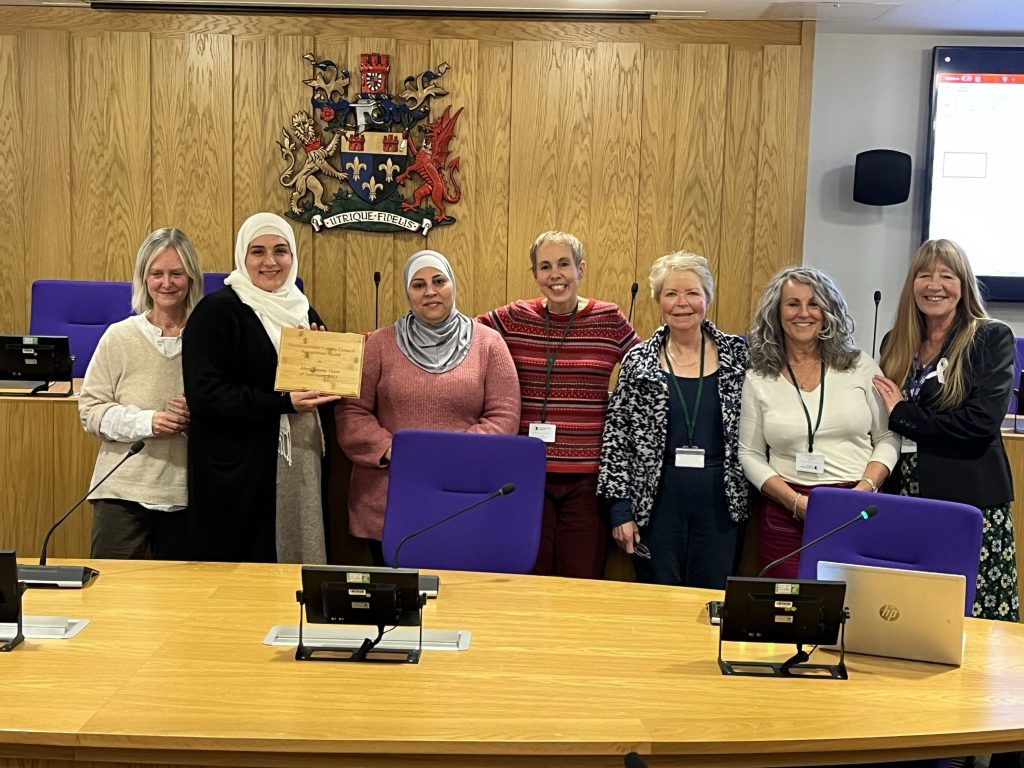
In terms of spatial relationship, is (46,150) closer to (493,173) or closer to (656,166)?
(493,173)

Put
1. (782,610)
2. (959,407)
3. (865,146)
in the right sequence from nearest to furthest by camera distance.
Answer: (782,610), (959,407), (865,146)

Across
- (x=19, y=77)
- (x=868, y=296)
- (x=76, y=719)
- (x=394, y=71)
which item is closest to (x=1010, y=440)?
(x=868, y=296)

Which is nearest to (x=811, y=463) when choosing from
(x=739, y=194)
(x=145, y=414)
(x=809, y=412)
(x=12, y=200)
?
(x=809, y=412)

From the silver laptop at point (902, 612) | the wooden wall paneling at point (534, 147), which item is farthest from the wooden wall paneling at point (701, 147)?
the silver laptop at point (902, 612)

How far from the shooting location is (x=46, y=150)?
6.19 meters

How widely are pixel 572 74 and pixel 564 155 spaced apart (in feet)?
1.48

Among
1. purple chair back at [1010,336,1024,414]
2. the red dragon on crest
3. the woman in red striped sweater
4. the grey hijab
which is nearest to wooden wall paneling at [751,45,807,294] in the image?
purple chair back at [1010,336,1024,414]

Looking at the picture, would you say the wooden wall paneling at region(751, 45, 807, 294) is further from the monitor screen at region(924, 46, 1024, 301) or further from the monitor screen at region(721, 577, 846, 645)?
the monitor screen at region(721, 577, 846, 645)

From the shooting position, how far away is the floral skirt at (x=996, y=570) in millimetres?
3504

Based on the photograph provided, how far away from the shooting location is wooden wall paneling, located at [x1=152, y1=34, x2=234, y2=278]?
20.0ft

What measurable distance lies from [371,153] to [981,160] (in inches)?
144

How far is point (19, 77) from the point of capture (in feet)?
20.1

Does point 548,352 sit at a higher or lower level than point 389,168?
lower

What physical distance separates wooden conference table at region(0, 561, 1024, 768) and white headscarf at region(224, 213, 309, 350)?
43.3 inches
